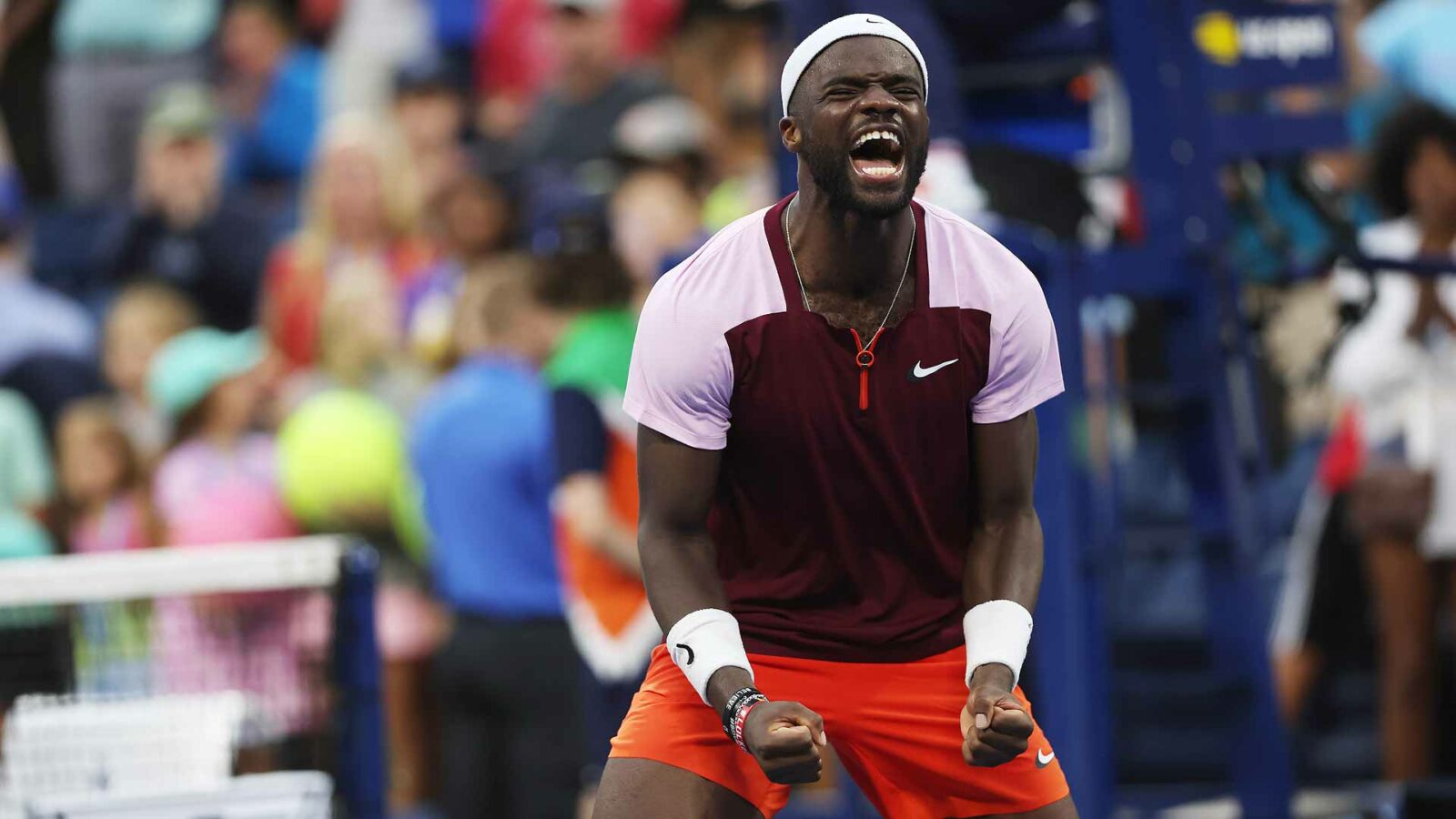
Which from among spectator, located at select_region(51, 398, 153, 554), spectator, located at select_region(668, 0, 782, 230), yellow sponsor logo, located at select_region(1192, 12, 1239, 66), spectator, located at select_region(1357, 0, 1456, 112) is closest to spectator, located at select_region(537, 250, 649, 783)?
spectator, located at select_region(668, 0, 782, 230)

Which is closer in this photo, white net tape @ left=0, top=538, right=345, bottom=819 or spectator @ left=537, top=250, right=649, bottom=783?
white net tape @ left=0, top=538, right=345, bottom=819

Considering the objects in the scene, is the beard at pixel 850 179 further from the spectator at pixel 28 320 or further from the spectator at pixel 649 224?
the spectator at pixel 28 320

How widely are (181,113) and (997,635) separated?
26.2ft

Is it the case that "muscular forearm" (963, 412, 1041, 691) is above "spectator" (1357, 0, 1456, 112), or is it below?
below

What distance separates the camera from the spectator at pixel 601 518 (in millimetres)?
6762

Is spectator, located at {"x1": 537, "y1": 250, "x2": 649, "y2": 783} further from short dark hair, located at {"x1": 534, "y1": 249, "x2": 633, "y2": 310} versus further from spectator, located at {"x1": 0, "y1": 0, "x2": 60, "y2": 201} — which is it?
spectator, located at {"x1": 0, "y1": 0, "x2": 60, "y2": 201}

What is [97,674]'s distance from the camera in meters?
5.54

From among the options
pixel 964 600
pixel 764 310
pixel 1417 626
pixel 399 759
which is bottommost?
pixel 399 759

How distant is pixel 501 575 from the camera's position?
7.34 m

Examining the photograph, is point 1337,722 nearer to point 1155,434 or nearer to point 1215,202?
point 1155,434

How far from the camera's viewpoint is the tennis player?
3760mm

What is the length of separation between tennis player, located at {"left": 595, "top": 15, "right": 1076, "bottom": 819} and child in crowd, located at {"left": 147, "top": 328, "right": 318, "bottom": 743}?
1.80 metres

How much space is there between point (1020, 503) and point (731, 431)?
530 mm

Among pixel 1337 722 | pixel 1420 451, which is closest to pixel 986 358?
pixel 1420 451
